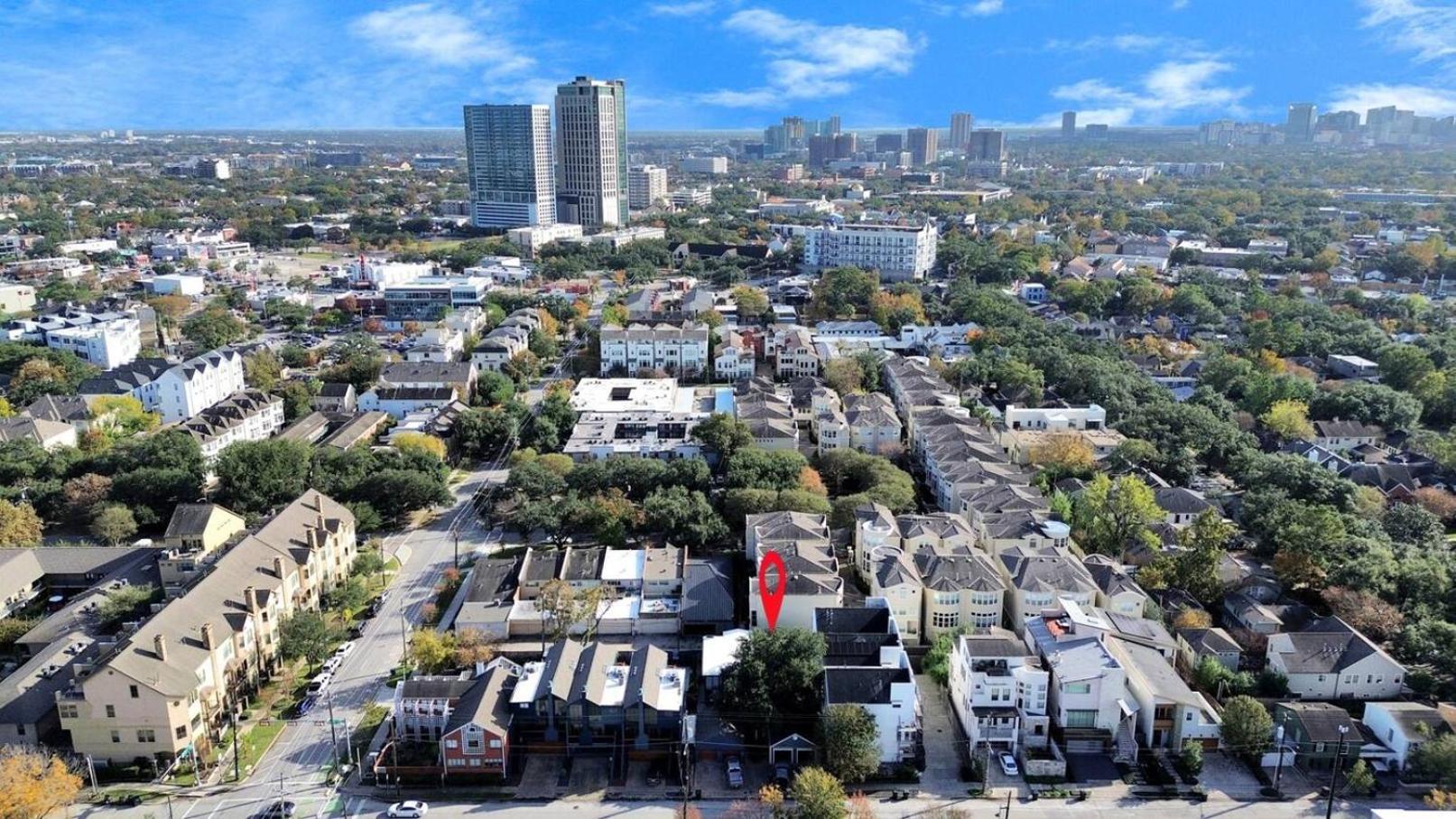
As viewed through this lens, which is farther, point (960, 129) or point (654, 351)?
point (960, 129)

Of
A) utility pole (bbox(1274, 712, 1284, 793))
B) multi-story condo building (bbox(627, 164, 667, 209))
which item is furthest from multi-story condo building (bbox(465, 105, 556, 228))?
utility pole (bbox(1274, 712, 1284, 793))

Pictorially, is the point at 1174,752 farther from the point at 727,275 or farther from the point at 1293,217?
the point at 1293,217

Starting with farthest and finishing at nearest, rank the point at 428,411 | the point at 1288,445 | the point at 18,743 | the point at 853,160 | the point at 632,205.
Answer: the point at 853,160 → the point at 632,205 → the point at 428,411 → the point at 1288,445 → the point at 18,743

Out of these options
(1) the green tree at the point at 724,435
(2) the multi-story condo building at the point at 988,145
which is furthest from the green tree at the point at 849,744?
(2) the multi-story condo building at the point at 988,145

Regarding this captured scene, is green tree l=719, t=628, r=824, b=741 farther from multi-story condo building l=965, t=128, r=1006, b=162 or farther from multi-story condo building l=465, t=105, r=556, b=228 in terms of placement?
multi-story condo building l=965, t=128, r=1006, b=162

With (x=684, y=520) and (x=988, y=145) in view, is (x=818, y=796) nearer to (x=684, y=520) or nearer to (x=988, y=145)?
(x=684, y=520)

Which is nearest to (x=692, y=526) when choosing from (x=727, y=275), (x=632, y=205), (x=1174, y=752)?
(x=1174, y=752)

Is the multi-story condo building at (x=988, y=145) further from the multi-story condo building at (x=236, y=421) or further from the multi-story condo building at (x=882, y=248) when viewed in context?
the multi-story condo building at (x=236, y=421)

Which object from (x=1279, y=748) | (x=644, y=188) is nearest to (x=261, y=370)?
(x=1279, y=748)
